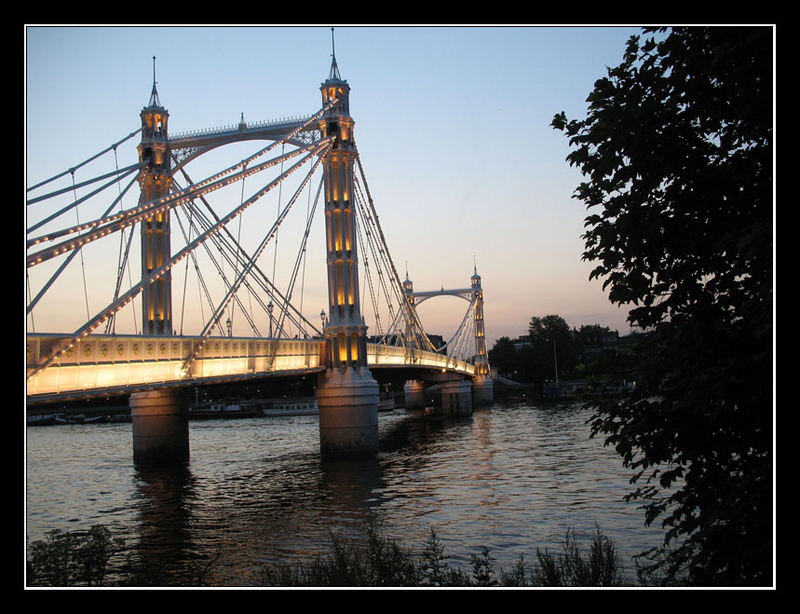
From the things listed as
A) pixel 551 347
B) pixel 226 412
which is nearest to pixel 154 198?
pixel 226 412

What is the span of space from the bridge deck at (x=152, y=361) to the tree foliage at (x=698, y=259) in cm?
1799

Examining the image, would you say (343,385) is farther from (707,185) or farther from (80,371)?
(707,185)

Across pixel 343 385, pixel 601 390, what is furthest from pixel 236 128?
pixel 601 390

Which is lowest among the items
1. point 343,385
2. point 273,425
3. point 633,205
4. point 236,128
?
point 273,425

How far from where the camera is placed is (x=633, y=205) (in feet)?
28.0

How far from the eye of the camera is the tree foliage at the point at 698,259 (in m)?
7.59

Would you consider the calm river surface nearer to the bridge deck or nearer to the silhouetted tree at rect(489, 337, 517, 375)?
the bridge deck

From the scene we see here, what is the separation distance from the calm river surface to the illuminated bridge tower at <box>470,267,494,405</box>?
61.1 m

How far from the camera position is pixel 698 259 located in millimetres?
8453

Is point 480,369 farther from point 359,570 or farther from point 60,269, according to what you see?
point 359,570

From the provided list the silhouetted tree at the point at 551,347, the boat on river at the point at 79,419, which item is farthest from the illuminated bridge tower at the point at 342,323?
the silhouetted tree at the point at 551,347

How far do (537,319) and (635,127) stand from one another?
161m

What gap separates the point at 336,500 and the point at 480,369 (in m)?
87.0
